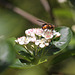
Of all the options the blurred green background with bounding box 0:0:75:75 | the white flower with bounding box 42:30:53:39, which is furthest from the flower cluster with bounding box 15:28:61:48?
the blurred green background with bounding box 0:0:75:75

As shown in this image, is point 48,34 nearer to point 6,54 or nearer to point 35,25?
point 6,54

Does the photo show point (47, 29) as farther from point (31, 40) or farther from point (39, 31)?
point (31, 40)

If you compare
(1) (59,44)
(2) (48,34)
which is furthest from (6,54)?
(1) (59,44)

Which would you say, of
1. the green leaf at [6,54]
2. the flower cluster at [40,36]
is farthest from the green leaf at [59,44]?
the green leaf at [6,54]

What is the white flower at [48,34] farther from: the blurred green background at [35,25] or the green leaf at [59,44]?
the blurred green background at [35,25]

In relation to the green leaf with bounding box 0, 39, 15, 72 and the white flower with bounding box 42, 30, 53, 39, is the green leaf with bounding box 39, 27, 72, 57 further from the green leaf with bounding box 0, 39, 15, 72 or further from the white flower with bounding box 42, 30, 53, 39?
the green leaf with bounding box 0, 39, 15, 72

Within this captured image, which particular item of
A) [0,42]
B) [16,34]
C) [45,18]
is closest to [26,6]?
[45,18]
